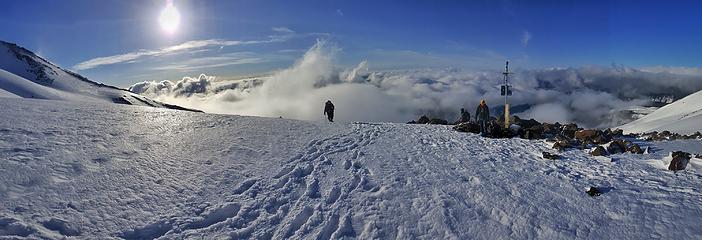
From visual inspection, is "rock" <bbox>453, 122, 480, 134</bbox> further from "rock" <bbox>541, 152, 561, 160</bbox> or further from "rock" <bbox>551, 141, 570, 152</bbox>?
"rock" <bbox>541, 152, 561, 160</bbox>

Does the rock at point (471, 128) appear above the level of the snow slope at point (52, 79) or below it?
below

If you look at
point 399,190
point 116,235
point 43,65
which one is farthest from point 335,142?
point 43,65

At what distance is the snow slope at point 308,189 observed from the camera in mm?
7953

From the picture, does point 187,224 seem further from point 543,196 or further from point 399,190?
point 543,196

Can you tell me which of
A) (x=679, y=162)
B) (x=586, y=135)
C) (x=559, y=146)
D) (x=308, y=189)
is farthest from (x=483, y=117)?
(x=308, y=189)

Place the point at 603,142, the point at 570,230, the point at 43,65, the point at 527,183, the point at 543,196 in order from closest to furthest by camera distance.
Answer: the point at 570,230 < the point at 543,196 < the point at 527,183 < the point at 603,142 < the point at 43,65

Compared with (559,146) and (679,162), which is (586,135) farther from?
(679,162)

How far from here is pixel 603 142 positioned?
16.0 meters

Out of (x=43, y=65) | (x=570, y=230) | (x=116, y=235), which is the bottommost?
(x=570, y=230)

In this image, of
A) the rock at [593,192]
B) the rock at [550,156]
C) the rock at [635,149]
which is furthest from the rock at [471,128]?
the rock at [593,192]

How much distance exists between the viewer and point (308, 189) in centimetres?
1045

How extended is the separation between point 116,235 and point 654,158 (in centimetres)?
1503

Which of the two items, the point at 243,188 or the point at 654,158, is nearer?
the point at 243,188

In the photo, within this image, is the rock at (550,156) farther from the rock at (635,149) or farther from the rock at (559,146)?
the rock at (635,149)
